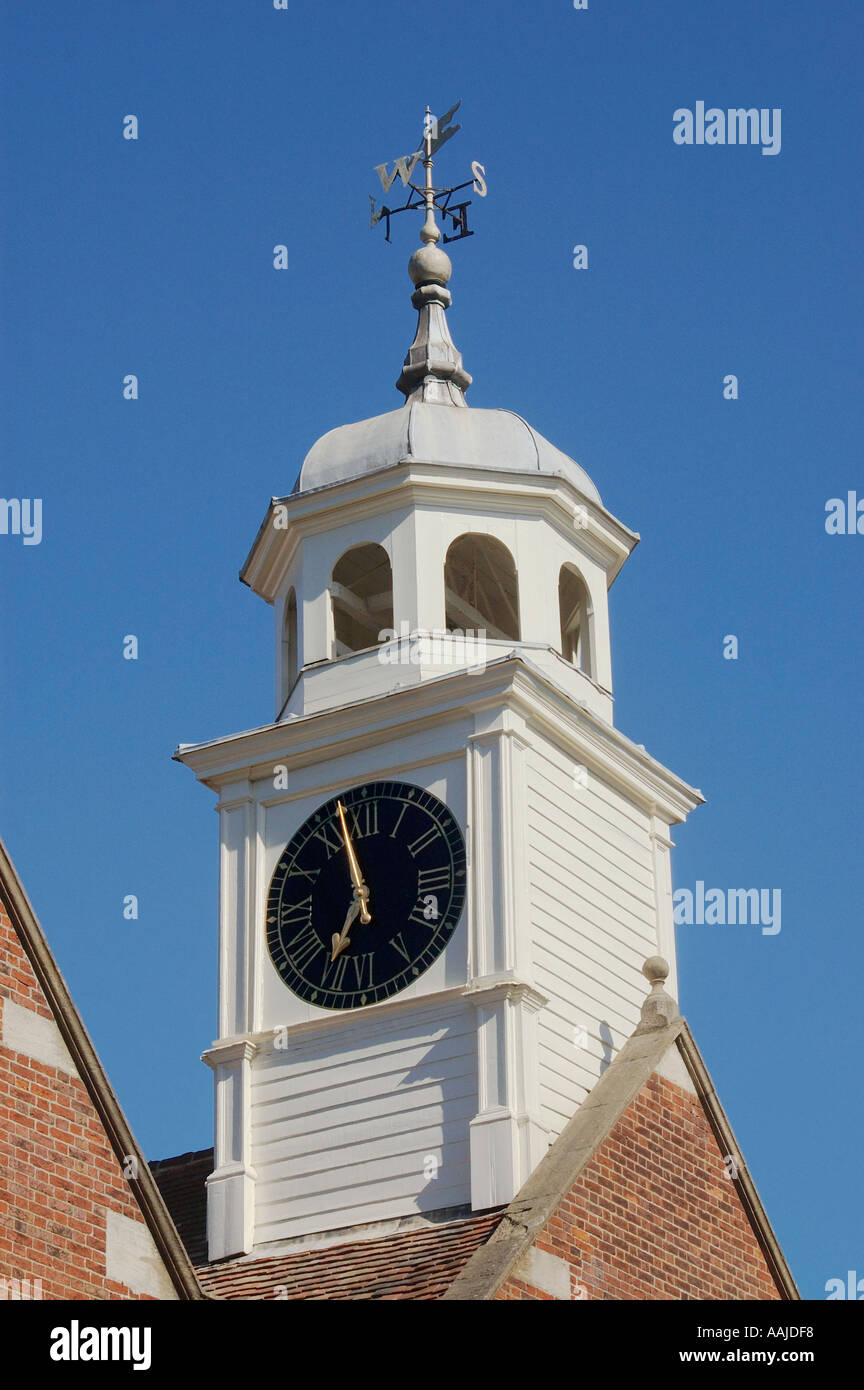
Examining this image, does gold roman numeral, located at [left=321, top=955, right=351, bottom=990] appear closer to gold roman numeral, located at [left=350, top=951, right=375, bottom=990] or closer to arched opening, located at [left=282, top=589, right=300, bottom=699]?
gold roman numeral, located at [left=350, top=951, right=375, bottom=990]

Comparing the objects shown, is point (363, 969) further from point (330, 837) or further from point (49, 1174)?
point (49, 1174)

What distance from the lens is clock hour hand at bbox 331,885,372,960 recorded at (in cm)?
2703

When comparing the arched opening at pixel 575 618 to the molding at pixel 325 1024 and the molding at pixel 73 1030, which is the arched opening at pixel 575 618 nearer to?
the molding at pixel 325 1024

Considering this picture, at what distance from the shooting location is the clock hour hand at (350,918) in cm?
2703

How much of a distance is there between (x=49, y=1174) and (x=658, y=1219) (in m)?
8.27

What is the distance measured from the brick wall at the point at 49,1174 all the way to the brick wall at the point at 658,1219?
5403 mm

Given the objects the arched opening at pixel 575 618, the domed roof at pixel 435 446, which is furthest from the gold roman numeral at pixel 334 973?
the domed roof at pixel 435 446

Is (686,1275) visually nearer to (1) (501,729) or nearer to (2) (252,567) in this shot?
(1) (501,729)

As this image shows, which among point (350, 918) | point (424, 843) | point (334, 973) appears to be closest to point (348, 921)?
point (350, 918)

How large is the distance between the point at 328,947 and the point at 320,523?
203 inches

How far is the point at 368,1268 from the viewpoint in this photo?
24.8 metres

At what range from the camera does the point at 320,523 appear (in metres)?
29.9
